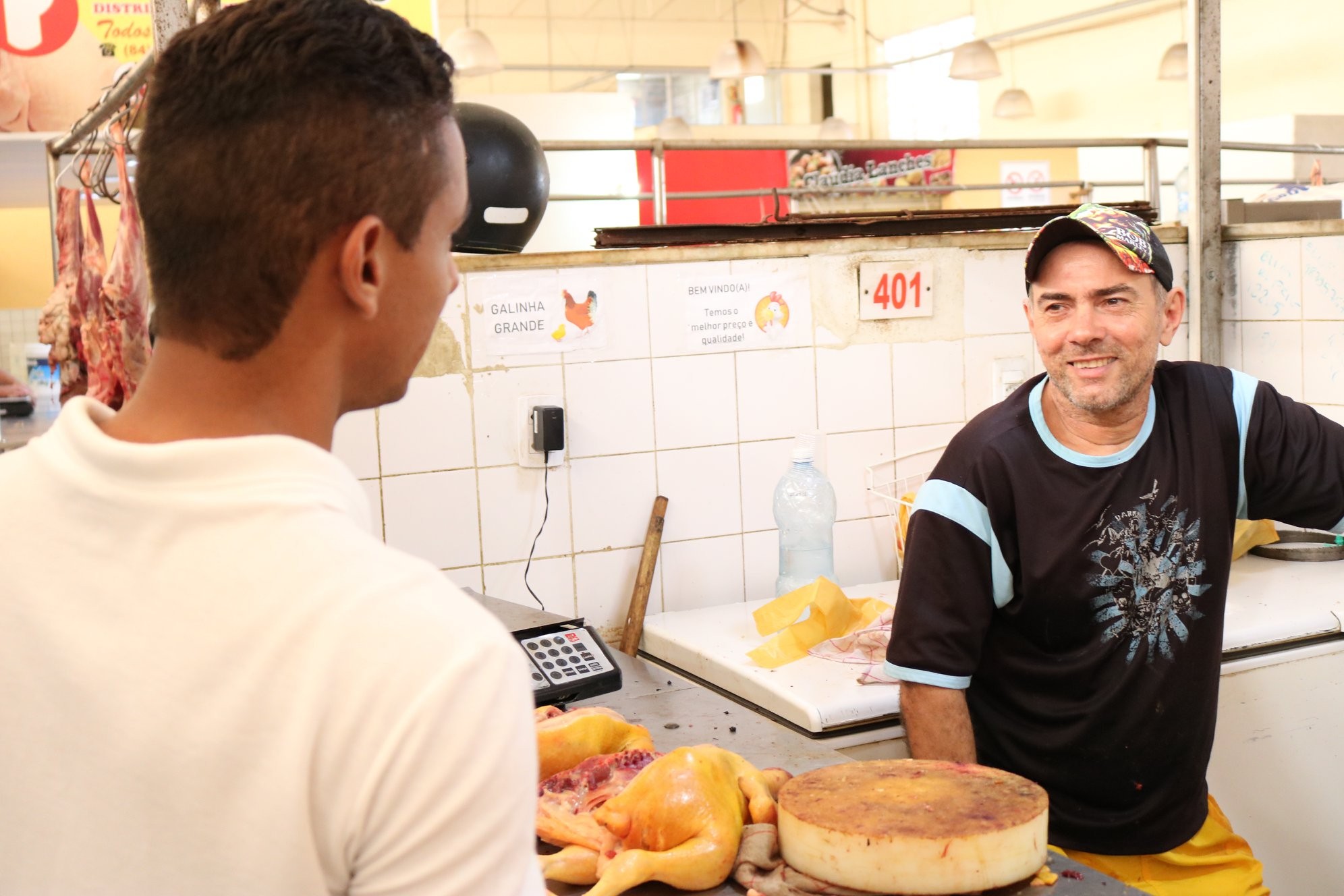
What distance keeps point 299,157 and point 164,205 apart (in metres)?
0.09

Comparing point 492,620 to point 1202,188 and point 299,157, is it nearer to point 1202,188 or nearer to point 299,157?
point 299,157

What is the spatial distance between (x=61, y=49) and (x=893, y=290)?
355 cm

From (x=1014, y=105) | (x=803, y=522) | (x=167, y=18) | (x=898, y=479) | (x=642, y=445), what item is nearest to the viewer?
(x=167, y=18)

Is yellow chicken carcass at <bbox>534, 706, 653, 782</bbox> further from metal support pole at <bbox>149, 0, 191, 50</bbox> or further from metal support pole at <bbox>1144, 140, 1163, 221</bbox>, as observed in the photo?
metal support pole at <bbox>1144, 140, 1163, 221</bbox>

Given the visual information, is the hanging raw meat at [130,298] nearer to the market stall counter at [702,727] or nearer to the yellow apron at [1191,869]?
the market stall counter at [702,727]

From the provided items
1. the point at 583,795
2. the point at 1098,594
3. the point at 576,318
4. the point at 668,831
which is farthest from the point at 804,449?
the point at 668,831

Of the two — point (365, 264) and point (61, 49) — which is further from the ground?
point (61, 49)

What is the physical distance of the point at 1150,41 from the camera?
1199 centimetres

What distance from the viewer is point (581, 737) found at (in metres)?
1.69

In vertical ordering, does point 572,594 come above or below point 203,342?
below

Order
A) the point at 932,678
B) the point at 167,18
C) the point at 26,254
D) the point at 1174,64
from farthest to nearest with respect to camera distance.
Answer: the point at 1174,64
the point at 26,254
the point at 932,678
the point at 167,18

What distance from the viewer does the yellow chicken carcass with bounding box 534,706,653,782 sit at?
5.47 feet

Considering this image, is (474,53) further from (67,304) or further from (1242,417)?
(1242,417)

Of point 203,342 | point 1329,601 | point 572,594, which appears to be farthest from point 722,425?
point 203,342
